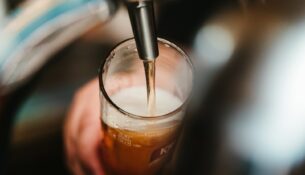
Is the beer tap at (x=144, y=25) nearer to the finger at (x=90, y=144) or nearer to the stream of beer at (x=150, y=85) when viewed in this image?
the stream of beer at (x=150, y=85)

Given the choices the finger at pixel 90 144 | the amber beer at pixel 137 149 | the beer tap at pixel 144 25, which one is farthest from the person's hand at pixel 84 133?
the beer tap at pixel 144 25

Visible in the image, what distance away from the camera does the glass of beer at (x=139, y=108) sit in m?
0.61

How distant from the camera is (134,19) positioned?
21.9 inches

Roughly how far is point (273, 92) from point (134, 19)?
1.33ft

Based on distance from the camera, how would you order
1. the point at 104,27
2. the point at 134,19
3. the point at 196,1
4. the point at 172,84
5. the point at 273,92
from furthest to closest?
the point at 104,27, the point at 196,1, the point at 273,92, the point at 172,84, the point at 134,19

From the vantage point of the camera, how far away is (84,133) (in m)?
0.92

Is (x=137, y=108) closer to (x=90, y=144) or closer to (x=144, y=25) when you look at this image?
(x=144, y=25)

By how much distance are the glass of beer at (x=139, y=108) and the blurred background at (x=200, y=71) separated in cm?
21

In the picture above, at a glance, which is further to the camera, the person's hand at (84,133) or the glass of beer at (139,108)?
the person's hand at (84,133)

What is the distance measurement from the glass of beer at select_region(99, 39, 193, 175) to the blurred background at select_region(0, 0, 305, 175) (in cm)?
21

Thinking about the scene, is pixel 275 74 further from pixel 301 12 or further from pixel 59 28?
pixel 59 28

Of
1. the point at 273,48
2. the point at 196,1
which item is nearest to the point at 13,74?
the point at 196,1

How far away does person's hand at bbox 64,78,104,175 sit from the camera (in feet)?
2.95

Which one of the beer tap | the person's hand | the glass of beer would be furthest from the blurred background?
the beer tap
